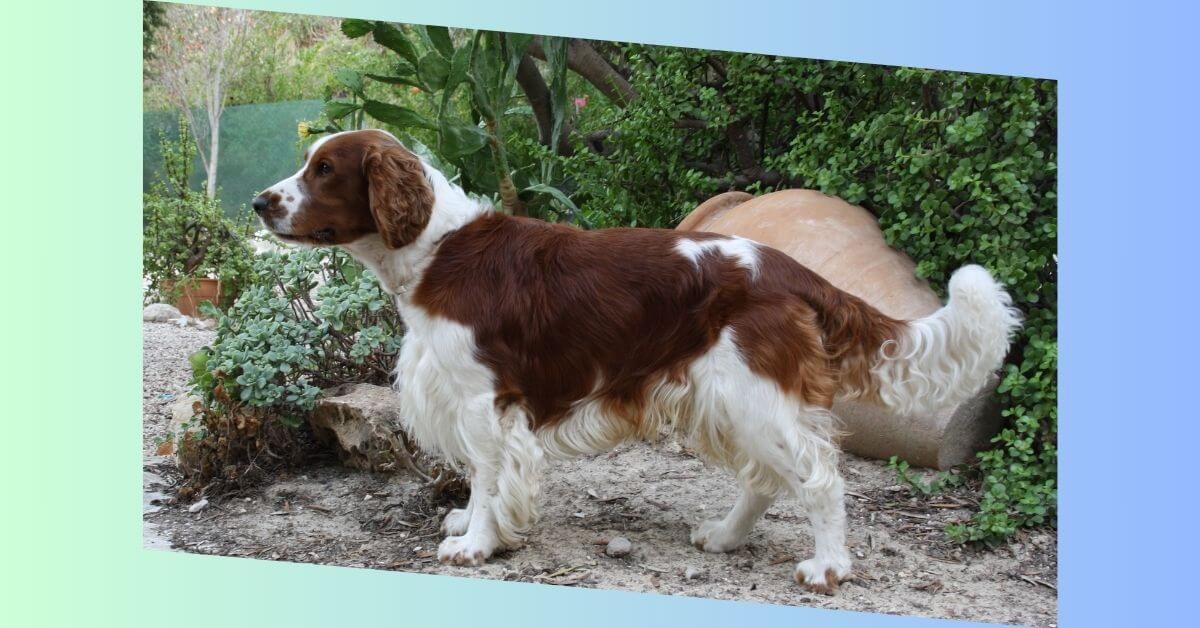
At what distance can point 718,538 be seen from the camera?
3.55m

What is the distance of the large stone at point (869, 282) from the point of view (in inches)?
163

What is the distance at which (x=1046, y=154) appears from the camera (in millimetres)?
4391

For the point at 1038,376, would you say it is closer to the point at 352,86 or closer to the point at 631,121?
the point at 631,121

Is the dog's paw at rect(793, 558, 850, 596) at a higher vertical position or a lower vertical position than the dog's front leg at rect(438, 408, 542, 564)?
lower

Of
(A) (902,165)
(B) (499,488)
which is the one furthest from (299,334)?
(A) (902,165)

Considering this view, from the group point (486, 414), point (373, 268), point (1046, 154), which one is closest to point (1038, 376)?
point (1046, 154)

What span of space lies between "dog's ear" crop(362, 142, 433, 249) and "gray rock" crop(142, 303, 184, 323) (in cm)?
160

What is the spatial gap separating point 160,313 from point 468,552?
1875 mm

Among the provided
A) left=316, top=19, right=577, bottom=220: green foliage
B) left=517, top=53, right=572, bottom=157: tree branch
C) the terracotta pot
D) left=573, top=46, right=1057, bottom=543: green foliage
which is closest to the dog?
left=573, top=46, right=1057, bottom=543: green foliage

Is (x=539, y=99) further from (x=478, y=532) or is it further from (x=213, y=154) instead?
(x=478, y=532)

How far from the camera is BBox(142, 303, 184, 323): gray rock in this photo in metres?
4.33

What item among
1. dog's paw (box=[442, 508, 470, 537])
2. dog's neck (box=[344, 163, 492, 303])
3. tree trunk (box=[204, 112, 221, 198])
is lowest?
dog's paw (box=[442, 508, 470, 537])

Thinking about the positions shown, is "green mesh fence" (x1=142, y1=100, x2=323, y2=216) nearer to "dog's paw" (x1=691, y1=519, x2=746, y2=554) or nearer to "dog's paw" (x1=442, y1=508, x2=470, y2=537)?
"dog's paw" (x1=442, y1=508, x2=470, y2=537)

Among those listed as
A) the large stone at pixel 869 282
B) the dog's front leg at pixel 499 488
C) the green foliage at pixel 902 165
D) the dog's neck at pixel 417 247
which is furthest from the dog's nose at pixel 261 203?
the green foliage at pixel 902 165
